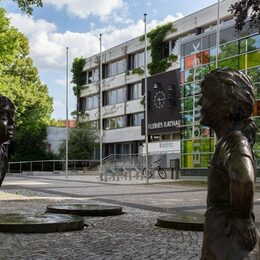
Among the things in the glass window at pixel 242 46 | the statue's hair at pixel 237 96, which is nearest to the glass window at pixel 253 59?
the glass window at pixel 242 46

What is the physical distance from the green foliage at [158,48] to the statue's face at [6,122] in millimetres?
43677

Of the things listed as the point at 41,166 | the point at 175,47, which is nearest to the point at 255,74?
the point at 175,47

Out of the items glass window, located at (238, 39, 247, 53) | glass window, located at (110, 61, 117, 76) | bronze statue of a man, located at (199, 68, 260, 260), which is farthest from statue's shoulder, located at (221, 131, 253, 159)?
glass window, located at (110, 61, 117, 76)

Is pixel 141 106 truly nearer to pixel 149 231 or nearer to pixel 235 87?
pixel 149 231

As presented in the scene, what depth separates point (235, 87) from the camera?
2.67 meters

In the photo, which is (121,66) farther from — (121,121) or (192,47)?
(192,47)

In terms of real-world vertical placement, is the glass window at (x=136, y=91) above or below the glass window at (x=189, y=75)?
above

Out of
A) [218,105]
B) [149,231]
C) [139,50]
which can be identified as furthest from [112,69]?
[218,105]

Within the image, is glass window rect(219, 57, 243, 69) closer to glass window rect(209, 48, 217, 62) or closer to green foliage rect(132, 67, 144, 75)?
glass window rect(209, 48, 217, 62)

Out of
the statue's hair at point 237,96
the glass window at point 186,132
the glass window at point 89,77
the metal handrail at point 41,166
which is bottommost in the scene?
the metal handrail at point 41,166

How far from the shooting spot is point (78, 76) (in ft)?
215

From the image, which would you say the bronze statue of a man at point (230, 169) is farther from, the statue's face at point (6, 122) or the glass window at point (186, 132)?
the glass window at point (186, 132)

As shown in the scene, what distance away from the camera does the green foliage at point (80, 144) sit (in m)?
50.3

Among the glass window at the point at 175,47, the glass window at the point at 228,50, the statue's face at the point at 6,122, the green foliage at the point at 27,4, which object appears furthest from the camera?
the glass window at the point at 175,47
